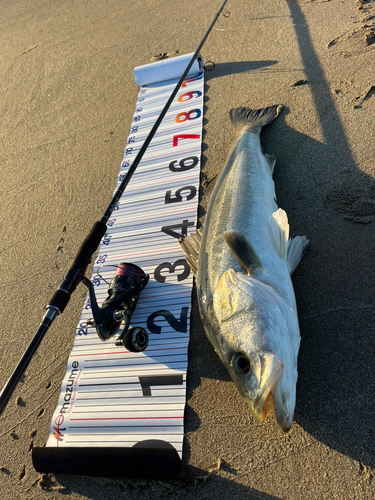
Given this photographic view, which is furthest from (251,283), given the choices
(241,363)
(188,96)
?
(188,96)

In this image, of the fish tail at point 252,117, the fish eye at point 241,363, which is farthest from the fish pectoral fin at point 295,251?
the fish tail at point 252,117

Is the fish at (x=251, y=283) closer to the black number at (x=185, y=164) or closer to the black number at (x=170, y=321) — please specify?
the black number at (x=170, y=321)

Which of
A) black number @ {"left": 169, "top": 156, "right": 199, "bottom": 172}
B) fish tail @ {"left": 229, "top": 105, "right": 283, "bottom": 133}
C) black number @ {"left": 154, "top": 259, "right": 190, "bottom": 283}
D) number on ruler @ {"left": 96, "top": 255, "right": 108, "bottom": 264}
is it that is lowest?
black number @ {"left": 154, "top": 259, "right": 190, "bottom": 283}

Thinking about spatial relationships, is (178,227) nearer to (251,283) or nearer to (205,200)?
(205,200)

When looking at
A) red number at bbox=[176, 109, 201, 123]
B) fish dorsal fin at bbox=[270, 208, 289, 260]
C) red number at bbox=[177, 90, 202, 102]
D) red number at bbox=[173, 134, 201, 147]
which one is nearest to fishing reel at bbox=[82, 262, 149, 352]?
fish dorsal fin at bbox=[270, 208, 289, 260]

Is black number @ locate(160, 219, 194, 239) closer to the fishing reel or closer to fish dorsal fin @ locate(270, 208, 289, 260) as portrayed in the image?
the fishing reel

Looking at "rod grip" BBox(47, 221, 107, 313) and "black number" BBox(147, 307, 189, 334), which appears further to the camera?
"black number" BBox(147, 307, 189, 334)

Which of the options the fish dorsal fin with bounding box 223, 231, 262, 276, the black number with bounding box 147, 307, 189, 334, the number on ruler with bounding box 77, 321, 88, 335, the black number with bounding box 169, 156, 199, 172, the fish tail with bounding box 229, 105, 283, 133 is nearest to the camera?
the fish dorsal fin with bounding box 223, 231, 262, 276
